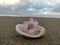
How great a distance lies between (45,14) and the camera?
1.26 m

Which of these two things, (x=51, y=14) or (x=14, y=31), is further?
(x=51, y=14)

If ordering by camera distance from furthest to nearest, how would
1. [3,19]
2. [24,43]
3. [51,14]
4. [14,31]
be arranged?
[51,14]
[3,19]
[14,31]
[24,43]

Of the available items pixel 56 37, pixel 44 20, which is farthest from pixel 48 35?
pixel 44 20

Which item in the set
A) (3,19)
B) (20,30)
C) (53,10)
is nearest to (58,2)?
(53,10)

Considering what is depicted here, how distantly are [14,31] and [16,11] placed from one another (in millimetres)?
422

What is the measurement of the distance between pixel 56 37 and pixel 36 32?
11 cm

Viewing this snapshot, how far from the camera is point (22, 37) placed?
0.81m

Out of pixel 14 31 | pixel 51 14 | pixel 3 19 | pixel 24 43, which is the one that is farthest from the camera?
pixel 51 14

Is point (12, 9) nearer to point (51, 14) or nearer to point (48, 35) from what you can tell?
point (51, 14)

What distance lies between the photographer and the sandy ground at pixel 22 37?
765 millimetres

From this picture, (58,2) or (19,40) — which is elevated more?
(58,2)

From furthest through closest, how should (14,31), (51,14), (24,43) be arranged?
(51,14)
(14,31)
(24,43)

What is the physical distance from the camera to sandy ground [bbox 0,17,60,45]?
0.77 m

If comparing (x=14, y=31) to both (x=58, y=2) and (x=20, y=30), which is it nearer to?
(x=20, y=30)
